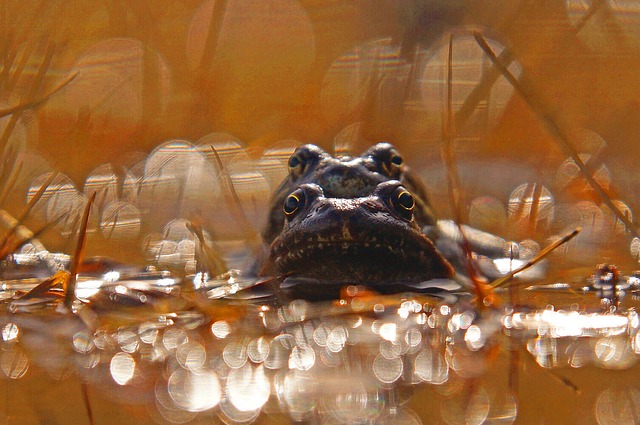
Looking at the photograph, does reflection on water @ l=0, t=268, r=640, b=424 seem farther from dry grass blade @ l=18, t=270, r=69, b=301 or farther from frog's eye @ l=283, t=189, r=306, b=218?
frog's eye @ l=283, t=189, r=306, b=218

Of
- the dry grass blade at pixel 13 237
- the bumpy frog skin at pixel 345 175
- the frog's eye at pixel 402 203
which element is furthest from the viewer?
the bumpy frog skin at pixel 345 175

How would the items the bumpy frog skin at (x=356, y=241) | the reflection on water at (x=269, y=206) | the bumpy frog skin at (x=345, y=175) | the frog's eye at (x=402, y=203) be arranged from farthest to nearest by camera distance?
the bumpy frog skin at (x=345, y=175) < the frog's eye at (x=402, y=203) < the bumpy frog skin at (x=356, y=241) < the reflection on water at (x=269, y=206)

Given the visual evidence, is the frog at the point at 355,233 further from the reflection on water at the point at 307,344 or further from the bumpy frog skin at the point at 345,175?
the reflection on water at the point at 307,344

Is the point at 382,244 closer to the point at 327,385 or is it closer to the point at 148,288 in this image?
the point at 148,288

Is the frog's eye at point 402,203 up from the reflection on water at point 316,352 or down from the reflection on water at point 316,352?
down

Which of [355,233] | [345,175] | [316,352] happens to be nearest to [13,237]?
[355,233]

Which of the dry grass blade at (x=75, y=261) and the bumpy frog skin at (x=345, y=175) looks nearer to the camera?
the dry grass blade at (x=75, y=261)

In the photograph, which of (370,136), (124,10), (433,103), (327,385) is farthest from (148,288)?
(433,103)

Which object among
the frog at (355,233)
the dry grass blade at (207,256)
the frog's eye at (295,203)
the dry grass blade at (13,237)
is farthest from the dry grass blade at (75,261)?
the frog's eye at (295,203)
